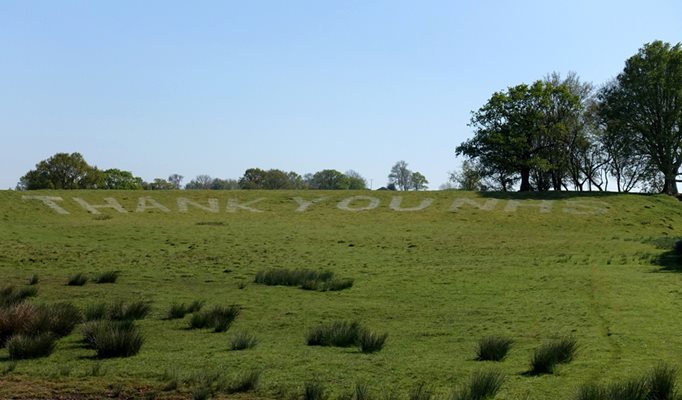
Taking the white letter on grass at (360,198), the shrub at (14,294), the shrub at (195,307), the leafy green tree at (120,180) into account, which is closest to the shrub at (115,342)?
the shrub at (195,307)

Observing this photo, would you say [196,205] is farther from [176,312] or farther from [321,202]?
[176,312]

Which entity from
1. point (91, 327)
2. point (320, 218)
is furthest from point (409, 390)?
point (320, 218)

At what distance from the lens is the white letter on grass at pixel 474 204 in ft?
187

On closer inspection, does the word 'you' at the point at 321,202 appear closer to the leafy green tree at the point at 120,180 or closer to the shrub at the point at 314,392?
the shrub at the point at 314,392

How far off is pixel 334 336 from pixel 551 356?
4381 millimetres

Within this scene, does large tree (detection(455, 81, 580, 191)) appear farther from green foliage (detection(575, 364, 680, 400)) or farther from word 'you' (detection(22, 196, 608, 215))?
green foliage (detection(575, 364, 680, 400))

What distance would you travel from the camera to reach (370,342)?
44.1 ft

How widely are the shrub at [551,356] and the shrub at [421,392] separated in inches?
79.7

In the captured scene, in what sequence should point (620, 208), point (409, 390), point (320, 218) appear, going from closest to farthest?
point (409, 390)
point (320, 218)
point (620, 208)

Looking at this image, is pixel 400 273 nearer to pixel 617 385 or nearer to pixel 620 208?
pixel 617 385

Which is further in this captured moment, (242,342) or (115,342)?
(242,342)

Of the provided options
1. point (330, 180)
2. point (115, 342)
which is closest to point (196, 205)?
point (115, 342)

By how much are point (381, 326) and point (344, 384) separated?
5.96 m

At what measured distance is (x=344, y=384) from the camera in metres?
10.8
